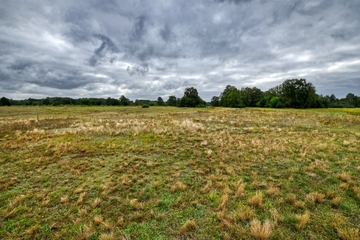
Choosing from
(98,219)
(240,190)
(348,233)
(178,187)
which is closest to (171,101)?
(178,187)

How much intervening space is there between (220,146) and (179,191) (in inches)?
253

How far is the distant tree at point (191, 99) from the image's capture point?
9344 cm

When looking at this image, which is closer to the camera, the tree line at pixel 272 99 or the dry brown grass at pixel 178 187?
the dry brown grass at pixel 178 187

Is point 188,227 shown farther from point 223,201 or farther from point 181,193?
point 181,193

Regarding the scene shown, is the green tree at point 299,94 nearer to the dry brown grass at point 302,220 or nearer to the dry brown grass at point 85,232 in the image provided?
the dry brown grass at point 302,220

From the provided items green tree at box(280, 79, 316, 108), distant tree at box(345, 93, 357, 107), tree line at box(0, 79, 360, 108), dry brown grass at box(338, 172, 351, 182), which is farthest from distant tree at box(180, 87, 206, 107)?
dry brown grass at box(338, 172, 351, 182)

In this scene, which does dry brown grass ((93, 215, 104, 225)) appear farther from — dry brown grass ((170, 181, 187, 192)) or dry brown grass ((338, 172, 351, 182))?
dry brown grass ((338, 172, 351, 182))

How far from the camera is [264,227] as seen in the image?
420cm

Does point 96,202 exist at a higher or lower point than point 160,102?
lower

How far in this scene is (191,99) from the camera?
94.8 meters

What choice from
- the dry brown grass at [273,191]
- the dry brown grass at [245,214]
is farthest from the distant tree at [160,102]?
the dry brown grass at [245,214]

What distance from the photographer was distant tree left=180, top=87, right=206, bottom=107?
93.4m

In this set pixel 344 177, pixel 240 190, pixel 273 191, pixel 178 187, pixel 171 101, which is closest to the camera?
pixel 273 191

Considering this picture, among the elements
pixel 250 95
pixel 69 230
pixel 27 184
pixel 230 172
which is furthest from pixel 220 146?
pixel 250 95
